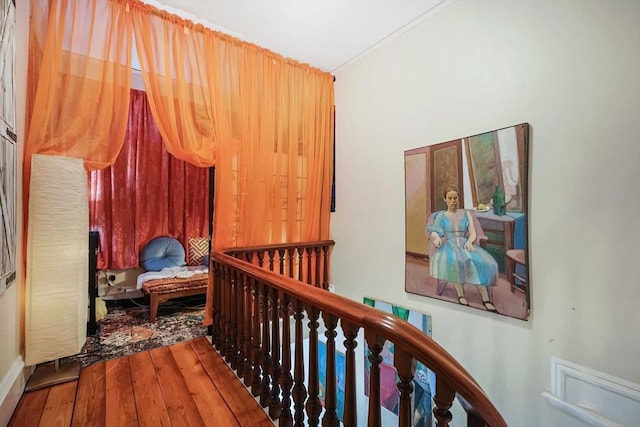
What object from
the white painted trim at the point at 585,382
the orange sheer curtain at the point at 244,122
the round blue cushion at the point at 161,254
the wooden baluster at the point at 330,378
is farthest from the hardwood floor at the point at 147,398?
the round blue cushion at the point at 161,254

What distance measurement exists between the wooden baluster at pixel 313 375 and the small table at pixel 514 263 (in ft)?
4.36

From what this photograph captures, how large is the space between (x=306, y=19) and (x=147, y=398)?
117 inches

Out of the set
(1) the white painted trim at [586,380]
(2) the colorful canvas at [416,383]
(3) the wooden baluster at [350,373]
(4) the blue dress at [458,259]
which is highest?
(4) the blue dress at [458,259]

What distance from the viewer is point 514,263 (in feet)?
5.96

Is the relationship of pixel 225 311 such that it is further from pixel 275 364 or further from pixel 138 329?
pixel 138 329

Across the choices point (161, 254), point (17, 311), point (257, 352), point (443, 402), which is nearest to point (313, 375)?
point (257, 352)

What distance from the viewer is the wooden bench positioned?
3.18 metres

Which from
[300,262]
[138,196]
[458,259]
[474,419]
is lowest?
[474,419]

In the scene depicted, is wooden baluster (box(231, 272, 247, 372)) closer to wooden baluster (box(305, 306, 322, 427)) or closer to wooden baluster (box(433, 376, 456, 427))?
wooden baluster (box(305, 306, 322, 427))

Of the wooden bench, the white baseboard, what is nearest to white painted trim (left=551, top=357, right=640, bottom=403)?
the white baseboard

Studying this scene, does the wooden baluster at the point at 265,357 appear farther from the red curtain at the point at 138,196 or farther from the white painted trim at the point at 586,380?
the red curtain at the point at 138,196

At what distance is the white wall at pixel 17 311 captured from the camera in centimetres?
149

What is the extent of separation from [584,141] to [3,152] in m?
3.04

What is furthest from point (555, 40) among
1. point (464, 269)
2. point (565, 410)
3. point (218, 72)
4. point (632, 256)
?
point (218, 72)
